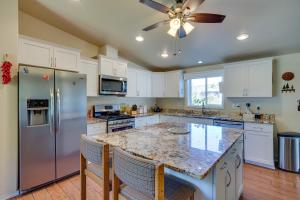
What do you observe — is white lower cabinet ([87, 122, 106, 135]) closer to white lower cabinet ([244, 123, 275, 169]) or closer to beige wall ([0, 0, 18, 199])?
beige wall ([0, 0, 18, 199])

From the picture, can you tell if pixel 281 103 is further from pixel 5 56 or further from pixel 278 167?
pixel 5 56

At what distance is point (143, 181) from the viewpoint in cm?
102

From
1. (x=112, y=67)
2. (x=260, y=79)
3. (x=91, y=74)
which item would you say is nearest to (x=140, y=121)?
(x=112, y=67)

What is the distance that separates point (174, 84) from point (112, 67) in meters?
2.02

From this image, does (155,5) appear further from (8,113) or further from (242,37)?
(8,113)

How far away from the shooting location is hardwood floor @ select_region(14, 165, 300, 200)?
2.26 meters

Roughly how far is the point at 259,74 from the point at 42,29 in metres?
4.60

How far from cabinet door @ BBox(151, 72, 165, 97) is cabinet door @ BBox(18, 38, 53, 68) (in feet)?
10.1

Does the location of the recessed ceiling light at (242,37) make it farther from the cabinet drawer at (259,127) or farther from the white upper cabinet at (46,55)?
the white upper cabinet at (46,55)

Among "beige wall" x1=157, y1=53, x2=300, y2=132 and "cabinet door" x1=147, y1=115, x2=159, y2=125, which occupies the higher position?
"beige wall" x1=157, y1=53, x2=300, y2=132

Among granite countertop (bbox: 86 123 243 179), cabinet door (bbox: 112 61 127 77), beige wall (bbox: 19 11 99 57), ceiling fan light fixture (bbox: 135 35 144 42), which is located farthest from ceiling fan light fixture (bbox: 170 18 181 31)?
beige wall (bbox: 19 11 99 57)

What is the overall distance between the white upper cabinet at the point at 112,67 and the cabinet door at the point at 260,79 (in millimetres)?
3016

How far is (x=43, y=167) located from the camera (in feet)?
8.02

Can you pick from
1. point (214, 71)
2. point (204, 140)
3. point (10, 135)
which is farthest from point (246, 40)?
point (10, 135)
